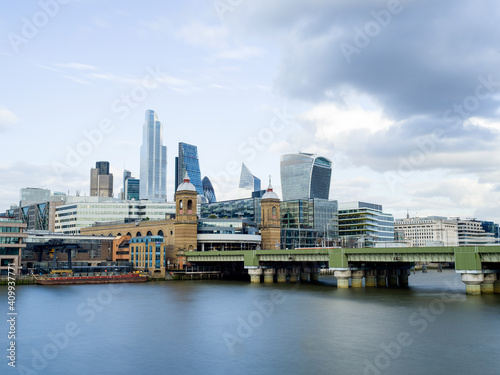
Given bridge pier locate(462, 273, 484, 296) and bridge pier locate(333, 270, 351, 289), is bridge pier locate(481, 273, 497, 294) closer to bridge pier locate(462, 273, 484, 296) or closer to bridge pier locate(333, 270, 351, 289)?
bridge pier locate(462, 273, 484, 296)

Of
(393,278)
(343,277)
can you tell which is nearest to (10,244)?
(343,277)

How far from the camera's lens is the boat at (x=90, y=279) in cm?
12825

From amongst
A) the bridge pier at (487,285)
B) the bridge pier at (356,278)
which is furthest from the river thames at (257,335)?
the bridge pier at (356,278)

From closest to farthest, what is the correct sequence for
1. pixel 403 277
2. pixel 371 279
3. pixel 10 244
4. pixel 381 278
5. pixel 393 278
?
pixel 371 279 < pixel 381 278 < pixel 393 278 < pixel 10 244 < pixel 403 277

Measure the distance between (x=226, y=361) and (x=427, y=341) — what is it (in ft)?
72.6

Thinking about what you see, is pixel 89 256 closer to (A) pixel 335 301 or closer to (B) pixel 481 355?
(A) pixel 335 301

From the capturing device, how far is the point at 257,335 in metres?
59.8

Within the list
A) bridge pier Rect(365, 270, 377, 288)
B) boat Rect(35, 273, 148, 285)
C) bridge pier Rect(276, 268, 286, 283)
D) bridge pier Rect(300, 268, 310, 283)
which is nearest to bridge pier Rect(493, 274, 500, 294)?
bridge pier Rect(365, 270, 377, 288)

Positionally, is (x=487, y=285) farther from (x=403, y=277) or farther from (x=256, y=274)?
(x=256, y=274)

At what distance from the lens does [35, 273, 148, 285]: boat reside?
5049 inches

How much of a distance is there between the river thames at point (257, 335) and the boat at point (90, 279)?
33354mm

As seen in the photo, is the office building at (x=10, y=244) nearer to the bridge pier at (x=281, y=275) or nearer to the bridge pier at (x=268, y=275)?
the bridge pier at (x=268, y=275)

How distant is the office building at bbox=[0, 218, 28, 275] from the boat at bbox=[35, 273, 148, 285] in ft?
27.3

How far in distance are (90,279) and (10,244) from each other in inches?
861
